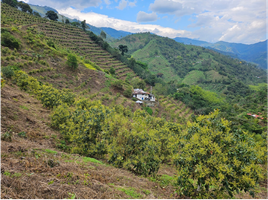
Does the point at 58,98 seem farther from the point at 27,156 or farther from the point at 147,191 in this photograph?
the point at 147,191

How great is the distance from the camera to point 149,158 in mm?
8023

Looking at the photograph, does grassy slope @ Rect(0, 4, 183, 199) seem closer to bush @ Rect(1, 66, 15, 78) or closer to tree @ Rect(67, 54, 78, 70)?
bush @ Rect(1, 66, 15, 78)

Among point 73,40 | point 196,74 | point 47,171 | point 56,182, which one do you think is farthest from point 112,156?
point 196,74

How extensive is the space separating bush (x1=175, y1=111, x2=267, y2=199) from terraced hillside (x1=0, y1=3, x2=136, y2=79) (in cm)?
4504

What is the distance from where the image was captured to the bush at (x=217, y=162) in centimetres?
529

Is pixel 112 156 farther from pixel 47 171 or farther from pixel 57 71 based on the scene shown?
pixel 57 71

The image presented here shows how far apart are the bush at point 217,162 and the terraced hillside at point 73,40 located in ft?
148

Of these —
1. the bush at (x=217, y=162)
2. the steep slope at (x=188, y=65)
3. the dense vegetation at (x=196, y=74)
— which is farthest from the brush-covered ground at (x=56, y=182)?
the steep slope at (x=188, y=65)

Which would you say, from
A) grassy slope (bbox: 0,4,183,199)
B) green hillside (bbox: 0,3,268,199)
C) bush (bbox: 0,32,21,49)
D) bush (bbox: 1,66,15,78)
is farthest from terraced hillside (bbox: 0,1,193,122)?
grassy slope (bbox: 0,4,183,199)

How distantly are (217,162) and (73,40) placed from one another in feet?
194

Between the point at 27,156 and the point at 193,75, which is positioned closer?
the point at 27,156

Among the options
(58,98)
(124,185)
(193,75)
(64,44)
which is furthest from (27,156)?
(193,75)

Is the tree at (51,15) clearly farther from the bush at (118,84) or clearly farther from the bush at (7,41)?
the bush at (118,84)

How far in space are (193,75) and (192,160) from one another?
111 m
